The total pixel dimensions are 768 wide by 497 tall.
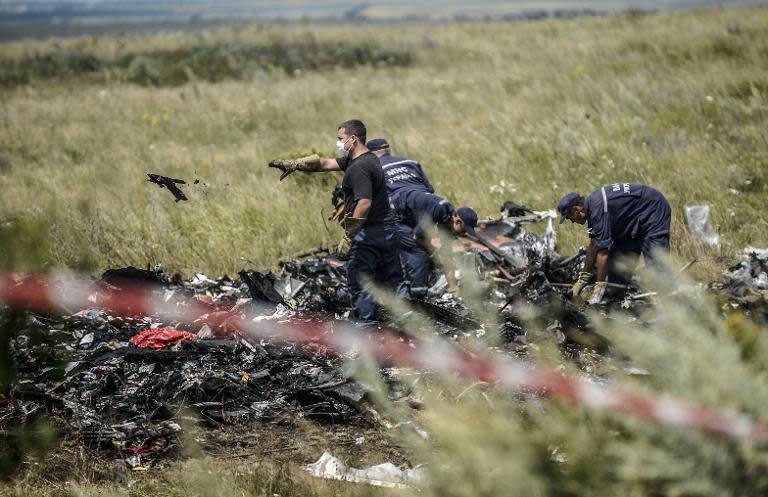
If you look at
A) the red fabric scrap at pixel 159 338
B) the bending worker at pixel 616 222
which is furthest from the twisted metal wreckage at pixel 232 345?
the bending worker at pixel 616 222

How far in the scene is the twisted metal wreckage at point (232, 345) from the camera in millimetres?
5504

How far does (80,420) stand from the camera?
17.6 ft

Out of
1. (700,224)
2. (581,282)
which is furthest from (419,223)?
(700,224)

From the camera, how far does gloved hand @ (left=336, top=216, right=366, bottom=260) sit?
6947mm

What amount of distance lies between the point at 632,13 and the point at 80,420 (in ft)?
80.8

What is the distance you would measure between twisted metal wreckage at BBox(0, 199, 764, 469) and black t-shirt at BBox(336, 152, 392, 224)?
2.90 feet

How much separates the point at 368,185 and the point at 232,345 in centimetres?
179

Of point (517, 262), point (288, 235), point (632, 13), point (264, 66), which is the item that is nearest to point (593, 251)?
point (517, 262)

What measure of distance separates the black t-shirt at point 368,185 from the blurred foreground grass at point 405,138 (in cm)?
231

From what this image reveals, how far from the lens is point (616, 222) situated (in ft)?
24.5

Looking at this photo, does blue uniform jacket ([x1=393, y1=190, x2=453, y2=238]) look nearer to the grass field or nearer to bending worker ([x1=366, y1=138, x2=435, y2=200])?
bending worker ([x1=366, y1=138, x2=435, y2=200])

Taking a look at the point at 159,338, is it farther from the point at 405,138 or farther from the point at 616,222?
the point at 405,138

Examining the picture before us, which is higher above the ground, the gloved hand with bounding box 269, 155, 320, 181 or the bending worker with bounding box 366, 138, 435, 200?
the gloved hand with bounding box 269, 155, 320, 181

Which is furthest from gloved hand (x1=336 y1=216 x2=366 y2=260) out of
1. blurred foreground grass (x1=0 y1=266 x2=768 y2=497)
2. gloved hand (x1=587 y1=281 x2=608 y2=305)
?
blurred foreground grass (x1=0 y1=266 x2=768 y2=497)
